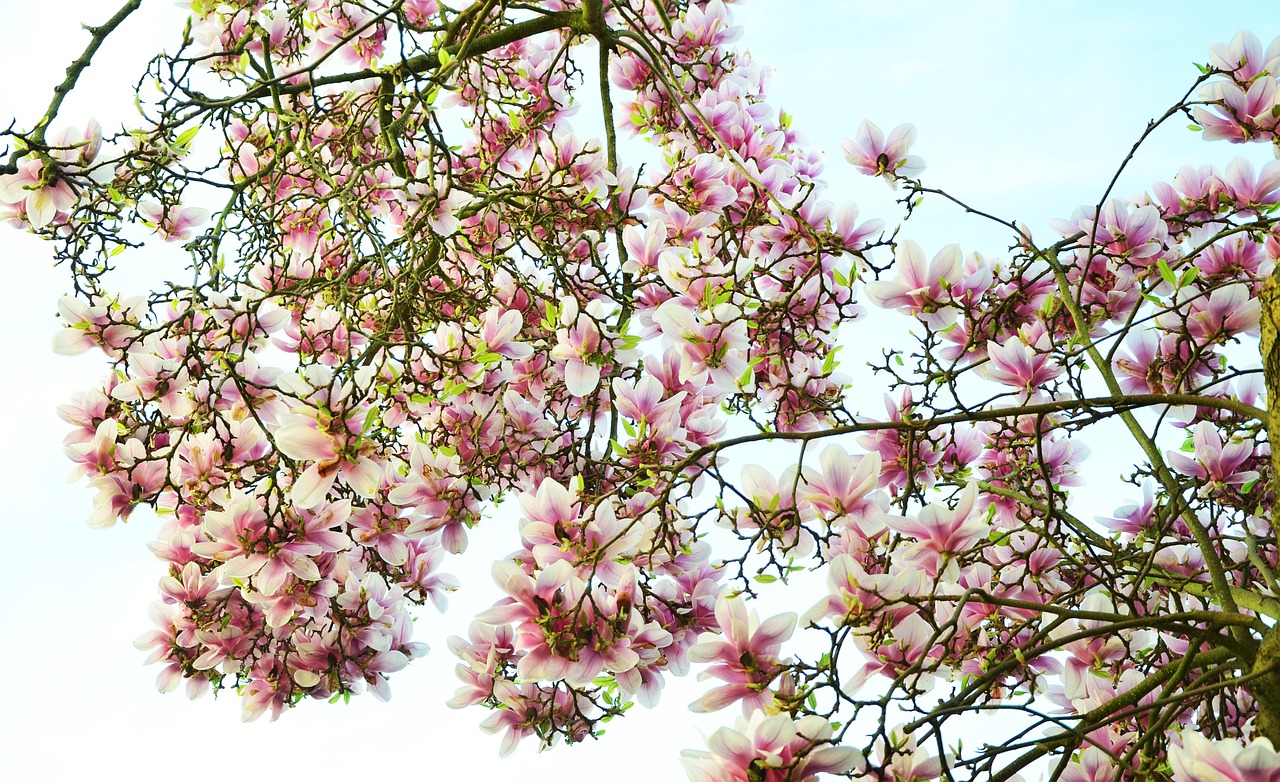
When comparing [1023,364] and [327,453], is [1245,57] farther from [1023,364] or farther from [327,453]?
[327,453]

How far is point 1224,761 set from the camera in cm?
109

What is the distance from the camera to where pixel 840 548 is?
2098 mm

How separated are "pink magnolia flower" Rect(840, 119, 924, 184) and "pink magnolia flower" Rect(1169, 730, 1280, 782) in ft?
5.65

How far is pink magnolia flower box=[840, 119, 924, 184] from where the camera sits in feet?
8.42

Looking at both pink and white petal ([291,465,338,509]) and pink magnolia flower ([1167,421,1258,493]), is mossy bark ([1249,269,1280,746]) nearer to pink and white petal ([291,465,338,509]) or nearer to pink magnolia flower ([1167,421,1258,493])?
pink magnolia flower ([1167,421,1258,493])

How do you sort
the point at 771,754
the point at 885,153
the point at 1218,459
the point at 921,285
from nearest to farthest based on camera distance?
the point at 771,754 → the point at 921,285 → the point at 1218,459 → the point at 885,153

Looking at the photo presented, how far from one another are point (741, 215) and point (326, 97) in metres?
1.30

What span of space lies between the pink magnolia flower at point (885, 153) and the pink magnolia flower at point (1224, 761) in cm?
172

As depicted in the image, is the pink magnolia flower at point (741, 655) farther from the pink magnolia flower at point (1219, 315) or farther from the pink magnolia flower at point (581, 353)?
the pink magnolia flower at point (1219, 315)

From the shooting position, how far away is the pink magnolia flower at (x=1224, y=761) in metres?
1.06

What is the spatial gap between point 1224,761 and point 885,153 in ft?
5.90

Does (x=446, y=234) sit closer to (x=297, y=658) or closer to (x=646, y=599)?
(x=646, y=599)

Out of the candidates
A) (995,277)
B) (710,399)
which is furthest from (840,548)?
(995,277)

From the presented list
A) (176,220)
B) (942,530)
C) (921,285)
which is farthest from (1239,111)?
(176,220)
